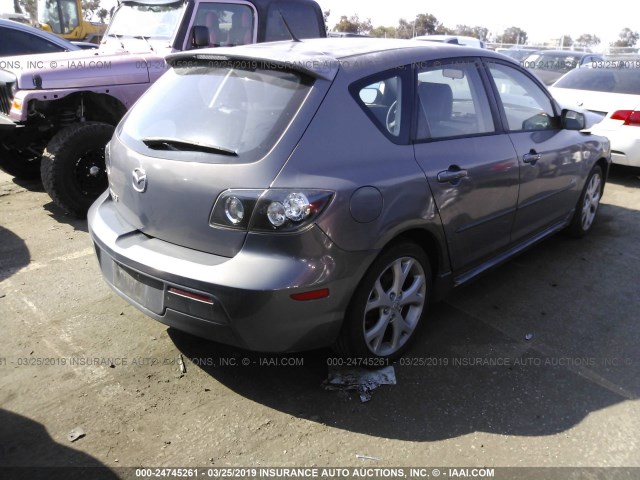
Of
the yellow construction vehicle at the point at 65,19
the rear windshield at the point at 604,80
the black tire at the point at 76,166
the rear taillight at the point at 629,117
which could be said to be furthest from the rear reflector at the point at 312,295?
the yellow construction vehicle at the point at 65,19

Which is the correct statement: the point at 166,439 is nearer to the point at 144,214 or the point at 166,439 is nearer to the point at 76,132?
the point at 144,214

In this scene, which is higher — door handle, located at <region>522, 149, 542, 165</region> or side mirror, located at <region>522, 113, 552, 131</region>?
side mirror, located at <region>522, 113, 552, 131</region>

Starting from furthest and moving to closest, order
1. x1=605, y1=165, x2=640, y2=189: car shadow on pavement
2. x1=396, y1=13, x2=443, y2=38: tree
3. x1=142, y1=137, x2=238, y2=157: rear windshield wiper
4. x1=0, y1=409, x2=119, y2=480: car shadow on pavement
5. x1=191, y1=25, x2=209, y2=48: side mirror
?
1. x1=396, y1=13, x2=443, y2=38: tree
2. x1=605, y1=165, x2=640, y2=189: car shadow on pavement
3. x1=191, y1=25, x2=209, y2=48: side mirror
4. x1=142, y1=137, x2=238, y2=157: rear windshield wiper
5. x1=0, y1=409, x2=119, y2=480: car shadow on pavement

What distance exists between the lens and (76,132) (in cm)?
510

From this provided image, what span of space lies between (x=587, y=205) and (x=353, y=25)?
5047cm

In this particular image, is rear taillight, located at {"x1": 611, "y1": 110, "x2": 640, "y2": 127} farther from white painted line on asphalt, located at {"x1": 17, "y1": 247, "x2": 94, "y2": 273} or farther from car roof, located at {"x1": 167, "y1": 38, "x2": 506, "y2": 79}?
white painted line on asphalt, located at {"x1": 17, "y1": 247, "x2": 94, "y2": 273}

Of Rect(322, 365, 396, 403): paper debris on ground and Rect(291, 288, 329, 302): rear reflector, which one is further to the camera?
Rect(322, 365, 396, 403): paper debris on ground

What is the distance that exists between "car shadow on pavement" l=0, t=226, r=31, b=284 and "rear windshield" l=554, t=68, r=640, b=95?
736 cm

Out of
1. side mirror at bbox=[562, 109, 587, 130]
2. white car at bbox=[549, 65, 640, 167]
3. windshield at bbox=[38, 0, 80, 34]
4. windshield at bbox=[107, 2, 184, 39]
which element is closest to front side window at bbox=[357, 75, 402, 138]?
side mirror at bbox=[562, 109, 587, 130]

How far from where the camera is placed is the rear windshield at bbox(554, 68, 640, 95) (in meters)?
7.23

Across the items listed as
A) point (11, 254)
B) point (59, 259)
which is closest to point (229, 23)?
point (59, 259)

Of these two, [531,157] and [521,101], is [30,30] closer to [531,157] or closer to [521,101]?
[521,101]

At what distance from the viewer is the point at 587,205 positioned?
16.4 feet

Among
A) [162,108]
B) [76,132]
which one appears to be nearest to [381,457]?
[162,108]
